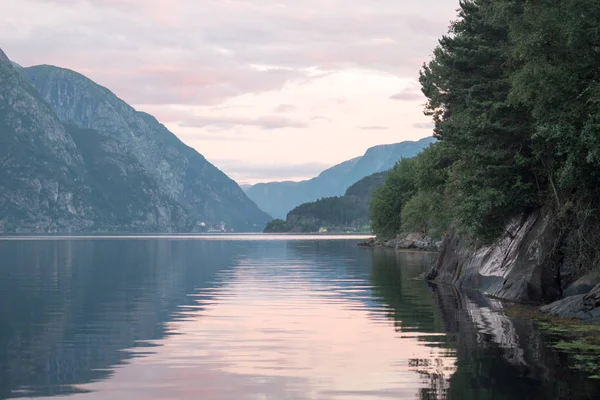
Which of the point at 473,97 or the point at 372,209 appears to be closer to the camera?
the point at 473,97

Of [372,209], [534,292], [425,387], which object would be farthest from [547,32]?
[372,209]

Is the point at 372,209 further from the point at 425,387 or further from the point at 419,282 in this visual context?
the point at 425,387

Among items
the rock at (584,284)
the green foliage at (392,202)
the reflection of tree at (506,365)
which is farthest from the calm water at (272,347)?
the green foliage at (392,202)

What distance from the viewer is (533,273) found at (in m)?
45.3

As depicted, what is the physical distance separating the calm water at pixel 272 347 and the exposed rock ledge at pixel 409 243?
95401mm

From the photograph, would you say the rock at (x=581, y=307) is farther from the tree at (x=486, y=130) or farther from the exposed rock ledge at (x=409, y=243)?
the exposed rock ledge at (x=409, y=243)

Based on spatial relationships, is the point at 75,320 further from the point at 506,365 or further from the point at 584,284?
the point at 584,284

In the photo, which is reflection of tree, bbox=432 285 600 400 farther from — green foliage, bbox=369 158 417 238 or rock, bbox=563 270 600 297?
green foliage, bbox=369 158 417 238

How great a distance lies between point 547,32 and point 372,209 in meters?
154

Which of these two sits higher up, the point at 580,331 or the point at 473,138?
the point at 473,138

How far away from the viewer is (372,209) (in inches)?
7584

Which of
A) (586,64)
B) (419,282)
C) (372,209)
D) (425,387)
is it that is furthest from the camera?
(372,209)

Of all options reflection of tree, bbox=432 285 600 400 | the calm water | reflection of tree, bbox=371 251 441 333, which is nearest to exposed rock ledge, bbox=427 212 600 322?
the calm water

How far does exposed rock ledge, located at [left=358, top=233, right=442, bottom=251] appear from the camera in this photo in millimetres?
148225
